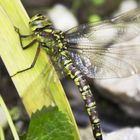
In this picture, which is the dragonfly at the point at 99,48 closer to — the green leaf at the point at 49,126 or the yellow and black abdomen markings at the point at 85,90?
the yellow and black abdomen markings at the point at 85,90

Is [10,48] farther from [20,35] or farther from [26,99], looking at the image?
[26,99]

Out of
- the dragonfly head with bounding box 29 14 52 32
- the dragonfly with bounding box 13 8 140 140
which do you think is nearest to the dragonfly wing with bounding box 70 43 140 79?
the dragonfly with bounding box 13 8 140 140

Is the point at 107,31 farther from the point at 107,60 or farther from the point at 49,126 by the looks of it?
the point at 49,126

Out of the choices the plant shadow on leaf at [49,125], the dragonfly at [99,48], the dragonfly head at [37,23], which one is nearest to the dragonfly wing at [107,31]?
the dragonfly at [99,48]

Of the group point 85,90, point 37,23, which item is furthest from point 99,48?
point 37,23

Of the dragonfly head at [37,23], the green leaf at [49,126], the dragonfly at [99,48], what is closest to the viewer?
the green leaf at [49,126]

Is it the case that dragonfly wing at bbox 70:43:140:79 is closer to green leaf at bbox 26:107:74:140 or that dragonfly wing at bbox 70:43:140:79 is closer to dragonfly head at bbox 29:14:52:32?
dragonfly head at bbox 29:14:52:32

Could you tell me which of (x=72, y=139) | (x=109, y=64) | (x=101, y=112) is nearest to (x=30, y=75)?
(x=72, y=139)
